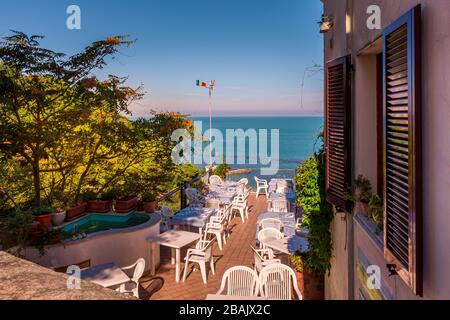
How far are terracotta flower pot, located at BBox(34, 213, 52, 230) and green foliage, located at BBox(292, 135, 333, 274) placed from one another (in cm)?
408

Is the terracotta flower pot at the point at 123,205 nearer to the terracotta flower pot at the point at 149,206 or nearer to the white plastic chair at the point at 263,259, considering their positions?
the terracotta flower pot at the point at 149,206

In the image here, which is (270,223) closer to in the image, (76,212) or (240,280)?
(240,280)

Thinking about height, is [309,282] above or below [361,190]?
below

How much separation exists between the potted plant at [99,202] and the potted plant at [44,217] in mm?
1254

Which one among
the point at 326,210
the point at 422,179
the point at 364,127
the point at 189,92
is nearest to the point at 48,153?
the point at 326,210

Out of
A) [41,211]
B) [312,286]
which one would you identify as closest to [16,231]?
[41,211]

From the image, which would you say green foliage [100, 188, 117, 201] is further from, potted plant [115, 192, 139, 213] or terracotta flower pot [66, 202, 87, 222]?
terracotta flower pot [66, 202, 87, 222]

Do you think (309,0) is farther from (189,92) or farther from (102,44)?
(189,92)

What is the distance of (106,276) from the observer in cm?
469

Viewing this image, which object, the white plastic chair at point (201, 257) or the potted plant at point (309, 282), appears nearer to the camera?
the potted plant at point (309, 282)

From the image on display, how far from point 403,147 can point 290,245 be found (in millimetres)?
4242

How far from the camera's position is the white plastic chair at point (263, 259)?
550 cm

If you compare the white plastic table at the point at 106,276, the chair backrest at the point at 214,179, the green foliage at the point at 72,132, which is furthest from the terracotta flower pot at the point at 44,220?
the chair backrest at the point at 214,179

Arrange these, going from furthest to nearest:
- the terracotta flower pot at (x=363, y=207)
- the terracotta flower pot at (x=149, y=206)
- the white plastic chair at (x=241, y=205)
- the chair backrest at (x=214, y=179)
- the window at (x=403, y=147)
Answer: the chair backrest at (x=214, y=179), the white plastic chair at (x=241, y=205), the terracotta flower pot at (x=149, y=206), the terracotta flower pot at (x=363, y=207), the window at (x=403, y=147)
